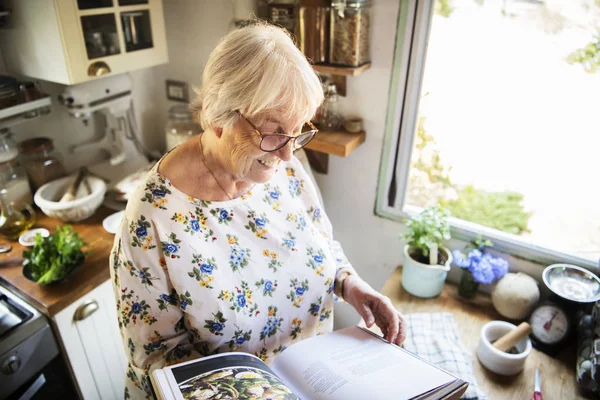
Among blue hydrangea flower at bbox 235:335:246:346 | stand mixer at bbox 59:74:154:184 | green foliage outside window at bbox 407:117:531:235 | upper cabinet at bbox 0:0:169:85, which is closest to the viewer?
blue hydrangea flower at bbox 235:335:246:346

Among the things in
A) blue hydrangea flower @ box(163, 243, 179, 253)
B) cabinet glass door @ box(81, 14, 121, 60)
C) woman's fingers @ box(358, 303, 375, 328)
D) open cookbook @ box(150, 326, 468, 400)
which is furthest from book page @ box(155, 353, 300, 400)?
cabinet glass door @ box(81, 14, 121, 60)

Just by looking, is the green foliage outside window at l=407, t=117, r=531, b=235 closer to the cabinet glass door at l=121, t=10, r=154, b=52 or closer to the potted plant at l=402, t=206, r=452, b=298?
the potted plant at l=402, t=206, r=452, b=298

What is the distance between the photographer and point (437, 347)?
1.12 meters

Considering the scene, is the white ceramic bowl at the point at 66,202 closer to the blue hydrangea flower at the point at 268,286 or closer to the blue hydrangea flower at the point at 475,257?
the blue hydrangea flower at the point at 268,286

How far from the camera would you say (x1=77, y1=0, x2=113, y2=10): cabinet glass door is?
1277mm

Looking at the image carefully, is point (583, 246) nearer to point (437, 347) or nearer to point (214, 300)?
point (437, 347)

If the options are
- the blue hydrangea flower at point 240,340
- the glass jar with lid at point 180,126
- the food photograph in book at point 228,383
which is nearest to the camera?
the food photograph in book at point 228,383

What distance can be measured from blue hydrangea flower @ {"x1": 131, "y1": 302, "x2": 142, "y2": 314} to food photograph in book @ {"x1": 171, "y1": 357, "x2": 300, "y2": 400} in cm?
17

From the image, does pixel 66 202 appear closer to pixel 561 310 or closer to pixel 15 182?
pixel 15 182

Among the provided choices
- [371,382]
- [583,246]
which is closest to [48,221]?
[371,382]

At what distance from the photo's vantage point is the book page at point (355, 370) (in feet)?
2.41

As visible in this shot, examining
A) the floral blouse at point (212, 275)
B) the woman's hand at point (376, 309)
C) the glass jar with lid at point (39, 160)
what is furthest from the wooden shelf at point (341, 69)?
the glass jar with lid at point (39, 160)

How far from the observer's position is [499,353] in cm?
104

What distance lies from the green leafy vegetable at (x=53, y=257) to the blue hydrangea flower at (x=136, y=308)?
489 mm
